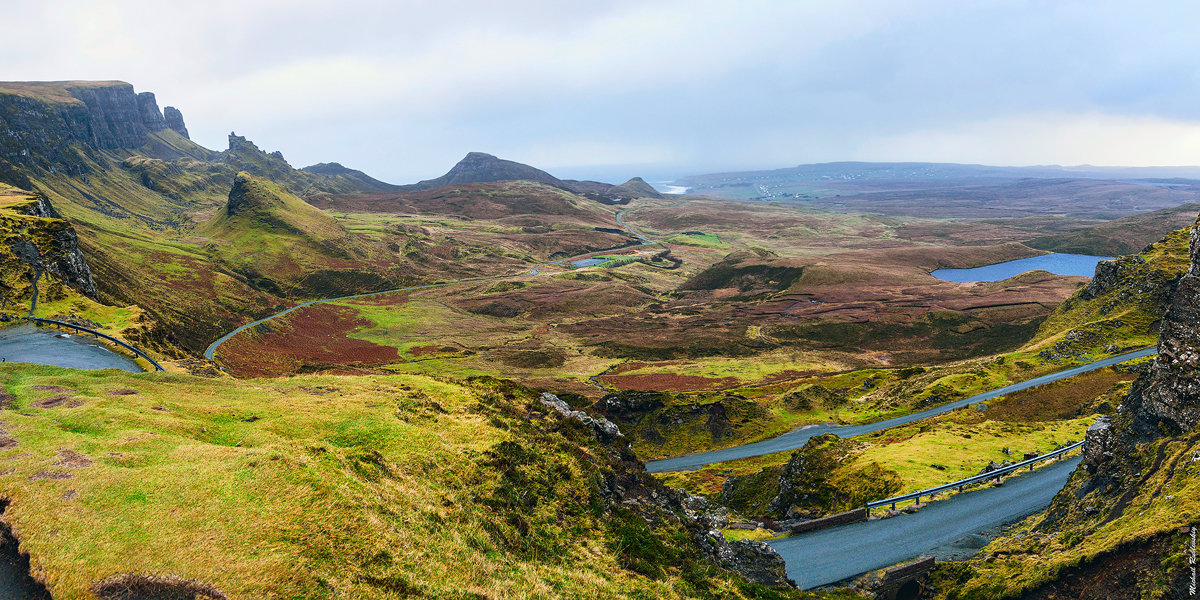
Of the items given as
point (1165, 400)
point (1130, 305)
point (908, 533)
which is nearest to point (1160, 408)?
point (1165, 400)

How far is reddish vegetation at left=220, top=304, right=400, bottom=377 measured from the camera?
8988cm

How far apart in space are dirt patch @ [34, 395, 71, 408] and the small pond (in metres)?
18.7

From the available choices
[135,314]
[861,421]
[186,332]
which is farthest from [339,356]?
[861,421]

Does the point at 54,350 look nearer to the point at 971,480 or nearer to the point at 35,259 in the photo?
the point at 35,259

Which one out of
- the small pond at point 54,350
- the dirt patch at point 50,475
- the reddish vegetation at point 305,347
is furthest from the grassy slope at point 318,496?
the reddish vegetation at point 305,347

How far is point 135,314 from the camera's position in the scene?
54219mm

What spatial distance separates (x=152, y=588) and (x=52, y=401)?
637 inches

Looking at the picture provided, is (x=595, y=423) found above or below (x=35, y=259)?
below

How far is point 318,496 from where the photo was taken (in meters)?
17.8

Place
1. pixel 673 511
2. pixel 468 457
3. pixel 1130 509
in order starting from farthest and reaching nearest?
pixel 673 511 < pixel 468 457 < pixel 1130 509

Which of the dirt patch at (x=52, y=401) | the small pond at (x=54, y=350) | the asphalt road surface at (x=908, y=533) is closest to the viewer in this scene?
the dirt patch at (x=52, y=401)

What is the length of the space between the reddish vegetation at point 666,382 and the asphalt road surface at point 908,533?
56735 millimetres

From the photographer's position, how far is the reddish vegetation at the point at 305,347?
8988cm

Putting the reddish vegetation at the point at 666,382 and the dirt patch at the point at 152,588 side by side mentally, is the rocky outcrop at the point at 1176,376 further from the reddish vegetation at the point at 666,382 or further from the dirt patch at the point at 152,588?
the reddish vegetation at the point at 666,382
